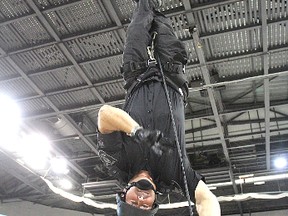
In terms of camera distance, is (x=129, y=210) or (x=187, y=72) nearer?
(x=129, y=210)

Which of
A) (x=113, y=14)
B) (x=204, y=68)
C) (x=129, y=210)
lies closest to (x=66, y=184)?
(x=204, y=68)

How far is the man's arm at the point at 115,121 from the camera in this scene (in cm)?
205

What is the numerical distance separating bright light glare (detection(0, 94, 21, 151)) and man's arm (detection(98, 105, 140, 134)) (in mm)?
5325

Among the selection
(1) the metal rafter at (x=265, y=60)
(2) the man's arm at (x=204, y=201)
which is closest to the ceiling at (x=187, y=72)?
(1) the metal rafter at (x=265, y=60)

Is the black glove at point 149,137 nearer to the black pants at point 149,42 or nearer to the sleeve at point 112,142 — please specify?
the sleeve at point 112,142

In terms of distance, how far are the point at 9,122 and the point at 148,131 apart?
6.13 metres

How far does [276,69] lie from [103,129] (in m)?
4.73

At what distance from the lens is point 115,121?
7.00ft

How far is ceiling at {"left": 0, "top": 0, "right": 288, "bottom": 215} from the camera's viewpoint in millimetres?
5344

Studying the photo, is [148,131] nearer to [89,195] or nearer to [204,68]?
[204,68]

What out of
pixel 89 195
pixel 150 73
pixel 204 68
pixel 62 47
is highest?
pixel 62 47

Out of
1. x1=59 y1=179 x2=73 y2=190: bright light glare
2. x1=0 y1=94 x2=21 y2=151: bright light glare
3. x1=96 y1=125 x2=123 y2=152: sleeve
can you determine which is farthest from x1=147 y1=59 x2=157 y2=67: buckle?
x1=59 y1=179 x2=73 y2=190: bright light glare

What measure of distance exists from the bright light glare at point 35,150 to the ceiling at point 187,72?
0.20 metres

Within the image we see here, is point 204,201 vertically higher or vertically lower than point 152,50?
→ lower
